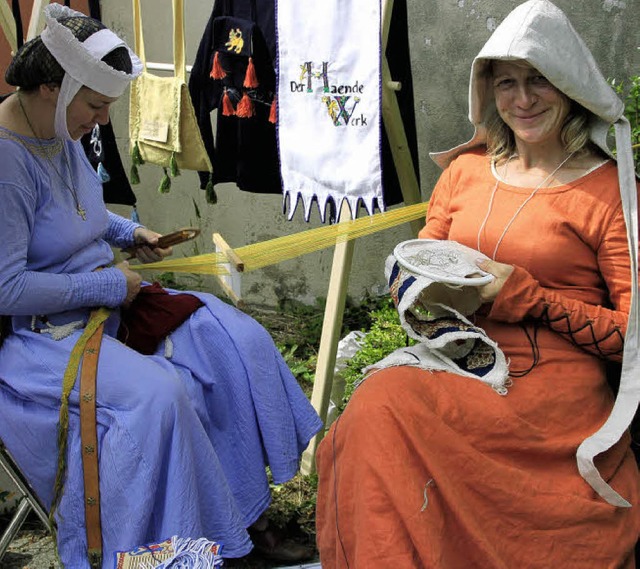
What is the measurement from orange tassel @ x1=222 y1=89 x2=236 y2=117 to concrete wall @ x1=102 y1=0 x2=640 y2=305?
1259mm

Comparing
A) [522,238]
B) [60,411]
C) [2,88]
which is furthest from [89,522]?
[2,88]

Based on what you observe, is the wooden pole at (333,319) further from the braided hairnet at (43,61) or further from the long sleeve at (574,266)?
the braided hairnet at (43,61)

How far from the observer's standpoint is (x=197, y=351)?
2953 millimetres

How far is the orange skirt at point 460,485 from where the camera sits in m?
2.04

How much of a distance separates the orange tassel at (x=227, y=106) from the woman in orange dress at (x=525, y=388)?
4.01 feet

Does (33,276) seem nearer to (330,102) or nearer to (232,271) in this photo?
(232,271)

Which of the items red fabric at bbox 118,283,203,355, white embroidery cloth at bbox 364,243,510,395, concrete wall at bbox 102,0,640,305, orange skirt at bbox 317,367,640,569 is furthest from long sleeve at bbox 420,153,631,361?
concrete wall at bbox 102,0,640,305

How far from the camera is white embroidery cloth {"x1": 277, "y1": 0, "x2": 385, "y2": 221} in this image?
120 inches

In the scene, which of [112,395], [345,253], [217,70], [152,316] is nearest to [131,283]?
[152,316]

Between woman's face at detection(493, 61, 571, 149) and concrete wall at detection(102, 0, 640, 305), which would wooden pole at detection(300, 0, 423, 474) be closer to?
woman's face at detection(493, 61, 571, 149)

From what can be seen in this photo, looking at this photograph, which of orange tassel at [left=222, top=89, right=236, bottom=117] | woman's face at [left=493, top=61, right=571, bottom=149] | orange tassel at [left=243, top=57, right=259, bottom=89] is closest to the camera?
woman's face at [left=493, top=61, right=571, bottom=149]

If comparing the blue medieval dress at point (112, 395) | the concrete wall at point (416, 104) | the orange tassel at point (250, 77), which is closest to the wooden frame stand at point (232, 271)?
the blue medieval dress at point (112, 395)

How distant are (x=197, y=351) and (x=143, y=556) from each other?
94cm

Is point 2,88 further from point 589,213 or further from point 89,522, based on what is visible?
point 589,213
